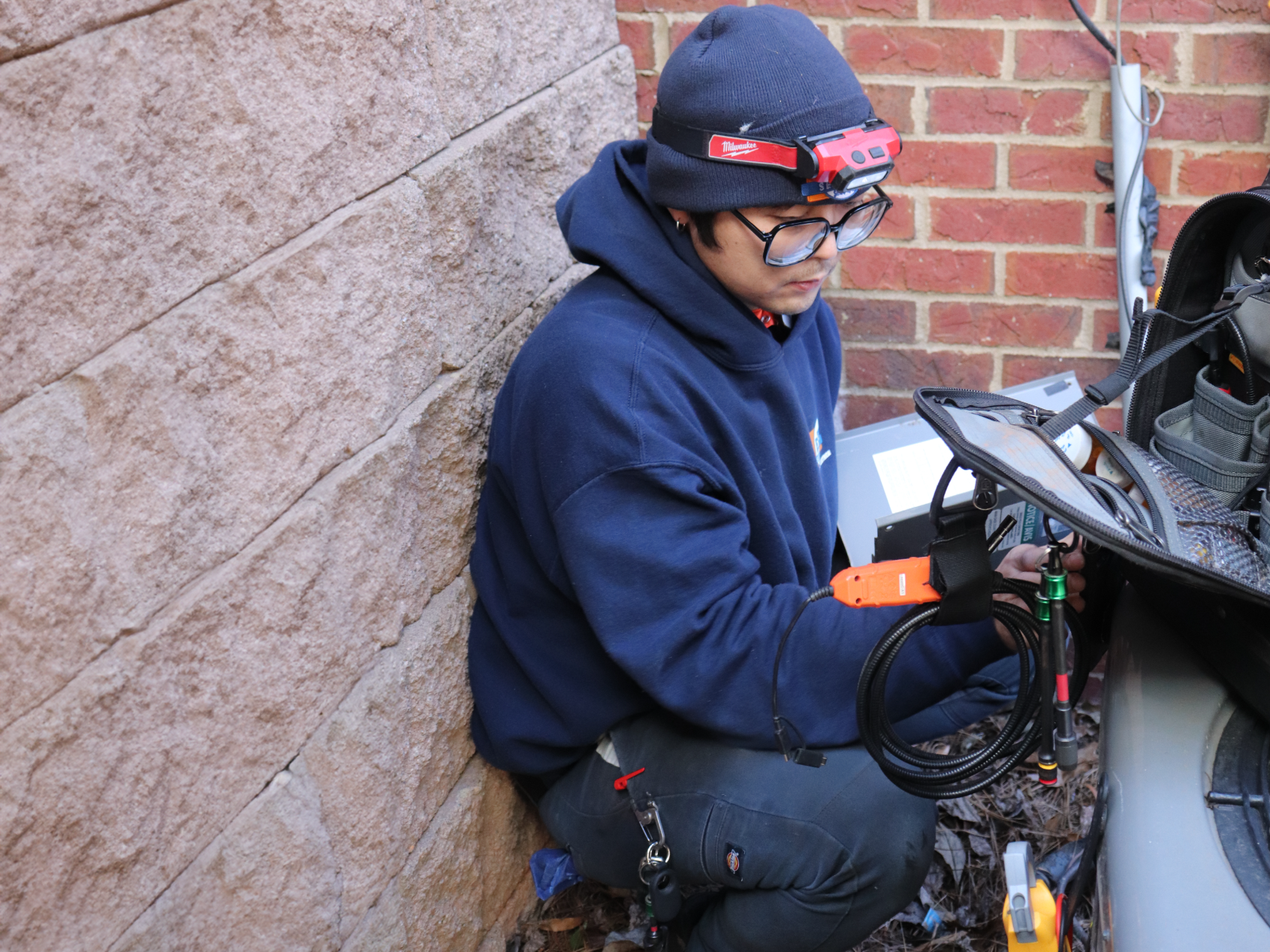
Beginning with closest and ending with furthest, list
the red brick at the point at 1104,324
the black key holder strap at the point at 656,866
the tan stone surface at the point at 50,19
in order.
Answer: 1. the tan stone surface at the point at 50,19
2. the black key holder strap at the point at 656,866
3. the red brick at the point at 1104,324

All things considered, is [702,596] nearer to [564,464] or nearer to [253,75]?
[564,464]

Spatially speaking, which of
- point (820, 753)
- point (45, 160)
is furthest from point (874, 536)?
point (45, 160)

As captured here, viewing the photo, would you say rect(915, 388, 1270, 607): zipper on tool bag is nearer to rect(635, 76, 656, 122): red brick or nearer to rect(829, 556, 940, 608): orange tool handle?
rect(829, 556, 940, 608): orange tool handle

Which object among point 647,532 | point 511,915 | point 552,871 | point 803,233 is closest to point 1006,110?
point 803,233

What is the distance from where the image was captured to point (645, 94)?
273 cm

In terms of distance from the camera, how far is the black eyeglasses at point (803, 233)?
176 centimetres

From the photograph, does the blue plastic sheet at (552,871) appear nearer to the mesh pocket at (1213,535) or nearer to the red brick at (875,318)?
the mesh pocket at (1213,535)

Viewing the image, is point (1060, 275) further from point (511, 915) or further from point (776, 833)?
point (511, 915)

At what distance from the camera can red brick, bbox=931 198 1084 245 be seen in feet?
8.73

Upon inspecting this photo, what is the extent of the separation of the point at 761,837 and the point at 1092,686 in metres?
1.46

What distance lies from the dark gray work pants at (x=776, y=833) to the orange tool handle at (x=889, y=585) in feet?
1.66

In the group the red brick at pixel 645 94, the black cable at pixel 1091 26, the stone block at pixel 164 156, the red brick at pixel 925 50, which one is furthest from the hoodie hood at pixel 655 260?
the black cable at pixel 1091 26

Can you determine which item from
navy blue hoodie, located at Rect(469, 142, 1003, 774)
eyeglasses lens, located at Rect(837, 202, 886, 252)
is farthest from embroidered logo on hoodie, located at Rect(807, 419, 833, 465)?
eyeglasses lens, located at Rect(837, 202, 886, 252)

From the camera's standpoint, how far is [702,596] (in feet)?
5.59
